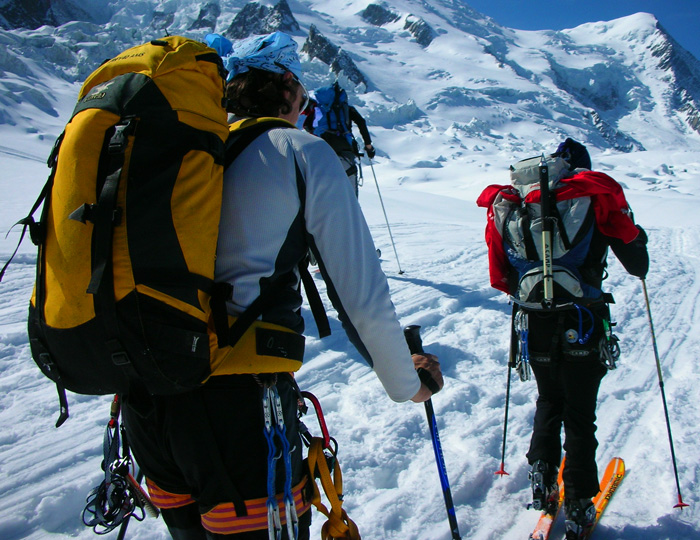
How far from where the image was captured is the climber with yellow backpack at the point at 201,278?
3.44 feet

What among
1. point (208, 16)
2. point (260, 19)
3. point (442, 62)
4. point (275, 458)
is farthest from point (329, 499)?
point (260, 19)

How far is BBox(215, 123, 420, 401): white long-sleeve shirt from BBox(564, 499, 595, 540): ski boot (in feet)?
5.94

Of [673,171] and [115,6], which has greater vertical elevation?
[115,6]

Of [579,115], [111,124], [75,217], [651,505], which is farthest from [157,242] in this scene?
[579,115]

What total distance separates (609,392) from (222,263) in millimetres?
3738

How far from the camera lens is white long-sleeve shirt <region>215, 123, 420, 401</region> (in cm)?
124

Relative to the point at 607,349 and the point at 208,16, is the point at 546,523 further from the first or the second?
the point at 208,16

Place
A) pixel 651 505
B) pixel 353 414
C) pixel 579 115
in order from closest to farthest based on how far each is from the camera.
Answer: pixel 651 505 < pixel 353 414 < pixel 579 115

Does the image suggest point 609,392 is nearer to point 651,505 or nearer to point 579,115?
point 651,505

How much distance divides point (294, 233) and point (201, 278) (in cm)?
30

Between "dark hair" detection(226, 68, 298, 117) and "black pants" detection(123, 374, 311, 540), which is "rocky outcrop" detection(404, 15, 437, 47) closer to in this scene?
"dark hair" detection(226, 68, 298, 117)

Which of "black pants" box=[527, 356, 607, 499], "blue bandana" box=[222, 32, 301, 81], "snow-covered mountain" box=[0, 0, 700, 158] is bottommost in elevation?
"snow-covered mountain" box=[0, 0, 700, 158]

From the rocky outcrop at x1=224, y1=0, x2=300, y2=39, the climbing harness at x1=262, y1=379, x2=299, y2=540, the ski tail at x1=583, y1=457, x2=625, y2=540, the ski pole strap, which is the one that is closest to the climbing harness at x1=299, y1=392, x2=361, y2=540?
the ski pole strap

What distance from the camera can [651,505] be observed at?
2682 millimetres
